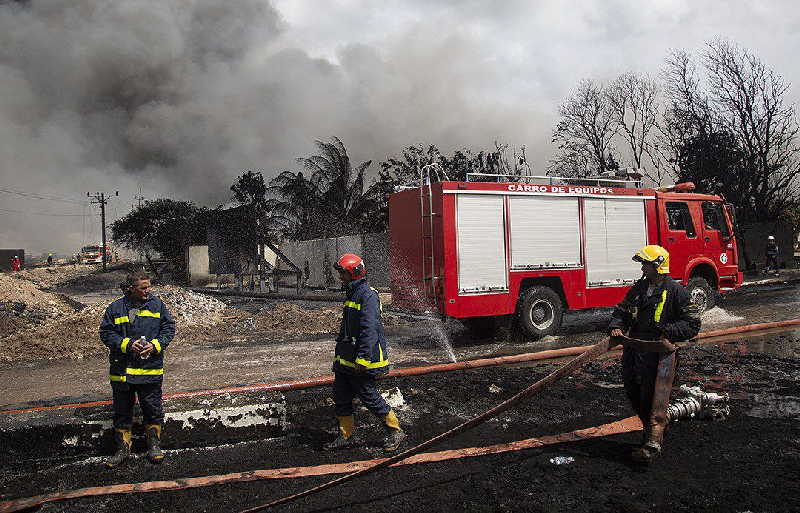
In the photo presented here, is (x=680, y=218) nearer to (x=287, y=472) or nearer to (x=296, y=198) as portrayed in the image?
(x=287, y=472)

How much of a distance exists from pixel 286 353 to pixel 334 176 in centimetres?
2159

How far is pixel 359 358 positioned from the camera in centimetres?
449

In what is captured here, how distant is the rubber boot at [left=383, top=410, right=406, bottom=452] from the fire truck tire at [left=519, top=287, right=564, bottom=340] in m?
5.47

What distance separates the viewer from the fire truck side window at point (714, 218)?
11.5 meters

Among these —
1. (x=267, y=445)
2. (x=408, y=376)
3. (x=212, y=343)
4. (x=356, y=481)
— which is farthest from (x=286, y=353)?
(x=356, y=481)

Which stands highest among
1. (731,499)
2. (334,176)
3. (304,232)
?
(334,176)

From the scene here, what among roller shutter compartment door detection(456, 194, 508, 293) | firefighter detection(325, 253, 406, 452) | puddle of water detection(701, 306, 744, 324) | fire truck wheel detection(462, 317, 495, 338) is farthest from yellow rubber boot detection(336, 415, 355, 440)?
puddle of water detection(701, 306, 744, 324)

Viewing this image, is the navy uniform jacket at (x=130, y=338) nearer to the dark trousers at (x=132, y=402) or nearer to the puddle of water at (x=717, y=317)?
the dark trousers at (x=132, y=402)

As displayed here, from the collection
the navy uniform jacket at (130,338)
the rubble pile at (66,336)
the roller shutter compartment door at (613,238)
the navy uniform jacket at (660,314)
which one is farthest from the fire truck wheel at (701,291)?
the rubble pile at (66,336)

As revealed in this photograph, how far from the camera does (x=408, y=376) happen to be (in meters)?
→ 7.15

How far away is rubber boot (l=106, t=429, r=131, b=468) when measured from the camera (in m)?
4.52

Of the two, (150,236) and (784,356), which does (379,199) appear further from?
(150,236)

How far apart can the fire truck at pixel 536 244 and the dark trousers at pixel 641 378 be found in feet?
15.4

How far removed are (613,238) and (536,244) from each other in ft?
5.77
